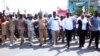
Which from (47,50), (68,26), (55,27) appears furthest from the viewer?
(55,27)

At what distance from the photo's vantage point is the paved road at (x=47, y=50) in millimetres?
14851

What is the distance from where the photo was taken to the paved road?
14851 millimetres

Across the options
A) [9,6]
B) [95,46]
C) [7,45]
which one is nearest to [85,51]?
[95,46]

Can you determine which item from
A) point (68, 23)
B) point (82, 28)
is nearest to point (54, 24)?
point (68, 23)

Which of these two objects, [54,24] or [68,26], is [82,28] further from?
[54,24]

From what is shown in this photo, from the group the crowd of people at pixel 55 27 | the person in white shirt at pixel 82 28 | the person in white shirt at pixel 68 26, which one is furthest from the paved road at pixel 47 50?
the person in white shirt at pixel 68 26

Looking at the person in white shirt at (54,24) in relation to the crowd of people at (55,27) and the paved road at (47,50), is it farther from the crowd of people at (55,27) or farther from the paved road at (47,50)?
the paved road at (47,50)

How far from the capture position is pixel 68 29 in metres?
16.1

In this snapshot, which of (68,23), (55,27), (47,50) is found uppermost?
(68,23)

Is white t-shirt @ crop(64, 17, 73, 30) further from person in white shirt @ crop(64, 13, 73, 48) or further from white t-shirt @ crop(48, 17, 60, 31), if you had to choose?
white t-shirt @ crop(48, 17, 60, 31)

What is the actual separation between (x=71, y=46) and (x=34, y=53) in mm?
2343

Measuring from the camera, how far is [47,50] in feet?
52.1

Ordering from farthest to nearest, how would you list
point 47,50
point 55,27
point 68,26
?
point 55,27 < point 68,26 < point 47,50

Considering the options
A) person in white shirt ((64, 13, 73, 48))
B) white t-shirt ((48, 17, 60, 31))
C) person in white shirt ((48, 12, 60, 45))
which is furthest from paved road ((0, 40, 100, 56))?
white t-shirt ((48, 17, 60, 31))
